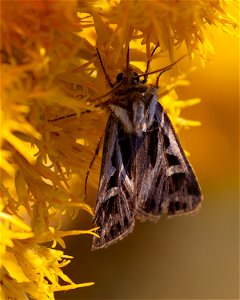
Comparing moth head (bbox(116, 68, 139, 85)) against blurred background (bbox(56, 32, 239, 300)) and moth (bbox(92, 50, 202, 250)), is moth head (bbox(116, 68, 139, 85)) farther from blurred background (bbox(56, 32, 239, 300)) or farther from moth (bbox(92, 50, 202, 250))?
blurred background (bbox(56, 32, 239, 300))

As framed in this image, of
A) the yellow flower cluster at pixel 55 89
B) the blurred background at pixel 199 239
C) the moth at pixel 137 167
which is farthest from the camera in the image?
the blurred background at pixel 199 239

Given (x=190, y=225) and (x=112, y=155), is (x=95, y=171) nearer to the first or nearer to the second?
(x=112, y=155)

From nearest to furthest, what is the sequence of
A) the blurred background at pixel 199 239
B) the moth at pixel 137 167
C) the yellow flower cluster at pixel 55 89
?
1. the yellow flower cluster at pixel 55 89
2. the moth at pixel 137 167
3. the blurred background at pixel 199 239

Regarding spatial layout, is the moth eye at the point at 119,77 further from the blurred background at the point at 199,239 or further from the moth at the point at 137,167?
the blurred background at the point at 199,239

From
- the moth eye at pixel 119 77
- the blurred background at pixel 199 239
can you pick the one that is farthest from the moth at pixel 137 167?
the blurred background at pixel 199 239

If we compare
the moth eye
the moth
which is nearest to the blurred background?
the moth

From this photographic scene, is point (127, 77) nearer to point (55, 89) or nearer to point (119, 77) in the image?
point (119, 77)
